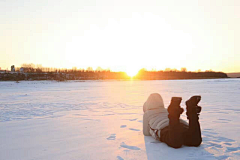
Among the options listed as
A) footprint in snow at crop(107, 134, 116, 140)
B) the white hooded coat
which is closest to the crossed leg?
the white hooded coat

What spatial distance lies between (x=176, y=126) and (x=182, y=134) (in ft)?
0.83

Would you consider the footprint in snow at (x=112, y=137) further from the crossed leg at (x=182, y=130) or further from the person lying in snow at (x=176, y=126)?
the crossed leg at (x=182, y=130)

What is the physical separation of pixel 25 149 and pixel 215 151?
2.91 m

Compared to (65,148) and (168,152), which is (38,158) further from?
(168,152)

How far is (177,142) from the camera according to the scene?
2.96 metres

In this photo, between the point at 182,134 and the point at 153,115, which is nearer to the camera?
the point at 182,134

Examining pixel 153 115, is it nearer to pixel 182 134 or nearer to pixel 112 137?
pixel 182 134

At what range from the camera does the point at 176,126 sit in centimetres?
286

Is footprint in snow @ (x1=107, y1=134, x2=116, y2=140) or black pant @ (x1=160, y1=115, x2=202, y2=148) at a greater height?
black pant @ (x1=160, y1=115, x2=202, y2=148)

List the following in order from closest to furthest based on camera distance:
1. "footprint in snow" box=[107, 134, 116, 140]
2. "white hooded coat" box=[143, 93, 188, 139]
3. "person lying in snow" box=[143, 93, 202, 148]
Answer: "person lying in snow" box=[143, 93, 202, 148]
"white hooded coat" box=[143, 93, 188, 139]
"footprint in snow" box=[107, 134, 116, 140]

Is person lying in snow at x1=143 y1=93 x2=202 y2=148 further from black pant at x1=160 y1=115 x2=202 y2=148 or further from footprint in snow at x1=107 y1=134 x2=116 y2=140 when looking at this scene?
footprint in snow at x1=107 y1=134 x2=116 y2=140

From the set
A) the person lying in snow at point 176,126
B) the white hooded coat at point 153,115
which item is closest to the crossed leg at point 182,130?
the person lying in snow at point 176,126

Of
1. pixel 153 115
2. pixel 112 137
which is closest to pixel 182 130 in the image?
pixel 153 115

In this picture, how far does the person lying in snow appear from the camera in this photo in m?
2.83
